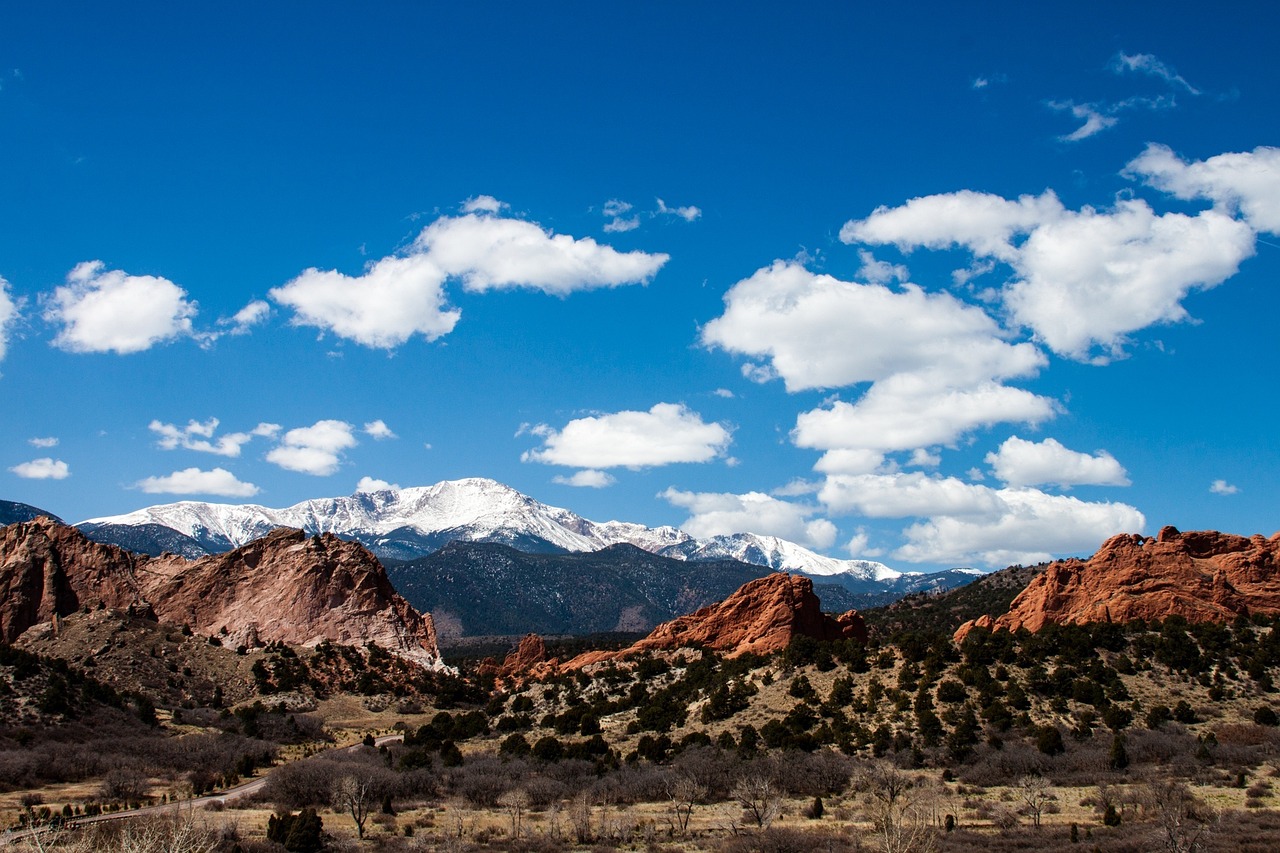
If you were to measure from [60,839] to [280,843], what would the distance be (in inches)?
241

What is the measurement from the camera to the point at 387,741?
2330 inches

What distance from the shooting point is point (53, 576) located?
316ft

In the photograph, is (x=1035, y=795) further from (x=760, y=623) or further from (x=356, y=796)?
(x=760, y=623)

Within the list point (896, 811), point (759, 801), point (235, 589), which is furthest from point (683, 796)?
point (235, 589)

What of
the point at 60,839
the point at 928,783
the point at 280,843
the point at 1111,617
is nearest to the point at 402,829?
the point at 280,843

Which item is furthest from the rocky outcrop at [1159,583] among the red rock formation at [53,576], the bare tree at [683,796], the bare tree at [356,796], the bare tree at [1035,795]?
the red rock formation at [53,576]

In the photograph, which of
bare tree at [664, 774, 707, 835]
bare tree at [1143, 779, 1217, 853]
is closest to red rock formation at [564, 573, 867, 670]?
bare tree at [664, 774, 707, 835]

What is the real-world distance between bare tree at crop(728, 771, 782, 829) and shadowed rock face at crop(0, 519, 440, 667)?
69801 mm

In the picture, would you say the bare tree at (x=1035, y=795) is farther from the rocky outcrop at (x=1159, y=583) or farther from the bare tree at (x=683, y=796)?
the rocky outcrop at (x=1159, y=583)

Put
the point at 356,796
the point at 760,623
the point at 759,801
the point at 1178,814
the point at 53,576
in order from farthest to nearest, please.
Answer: the point at 53,576 → the point at 760,623 → the point at 356,796 → the point at 759,801 → the point at 1178,814

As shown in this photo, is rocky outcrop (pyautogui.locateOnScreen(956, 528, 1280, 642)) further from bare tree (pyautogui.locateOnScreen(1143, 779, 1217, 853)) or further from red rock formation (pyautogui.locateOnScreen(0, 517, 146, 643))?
red rock formation (pyautogui.locateOnScreen(0, 517, 146, 643))

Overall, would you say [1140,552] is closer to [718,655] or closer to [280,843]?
[718,655]

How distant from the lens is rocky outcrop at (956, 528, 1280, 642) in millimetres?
65000

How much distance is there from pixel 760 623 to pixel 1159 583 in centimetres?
3206
